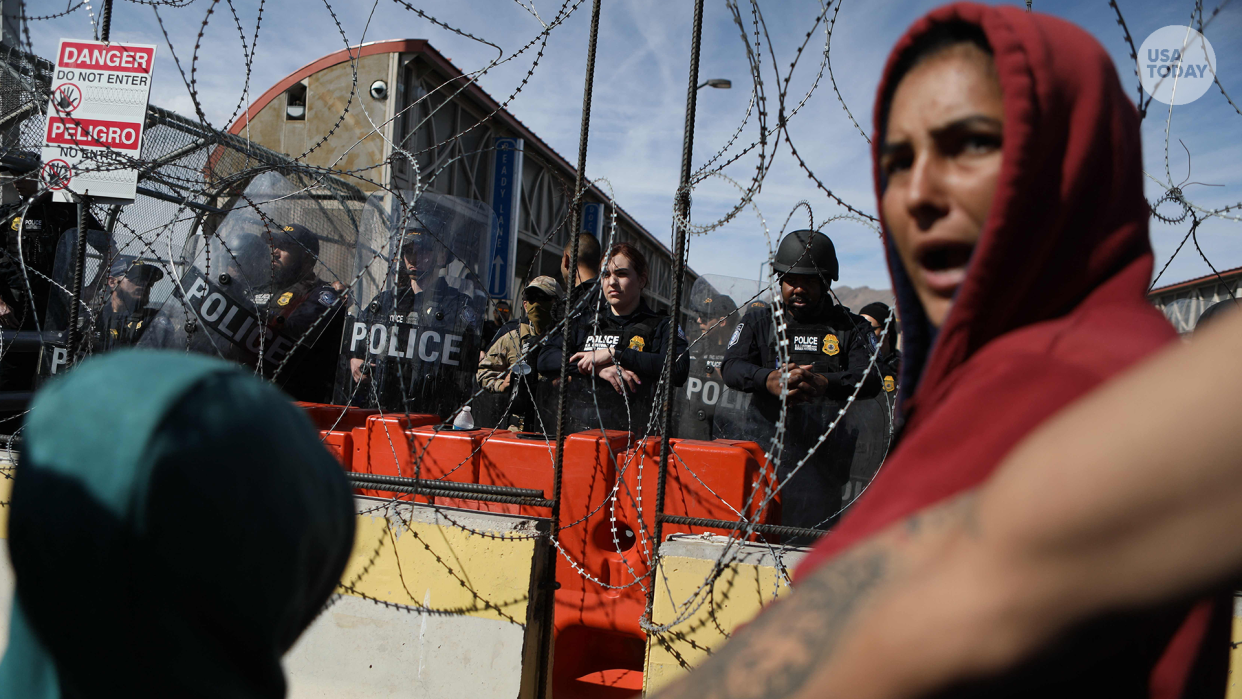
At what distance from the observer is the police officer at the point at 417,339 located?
217 inches

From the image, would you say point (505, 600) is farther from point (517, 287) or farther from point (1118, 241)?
point (517, 287)

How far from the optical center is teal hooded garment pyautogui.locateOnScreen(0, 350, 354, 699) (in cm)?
55

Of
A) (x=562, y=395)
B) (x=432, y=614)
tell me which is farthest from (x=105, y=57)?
(x=432, y=614)

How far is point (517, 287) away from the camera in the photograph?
16609 mm

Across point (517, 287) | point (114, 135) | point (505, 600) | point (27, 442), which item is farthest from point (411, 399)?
point (517, 287)

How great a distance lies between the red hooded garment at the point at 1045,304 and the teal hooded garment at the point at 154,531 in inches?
17.3

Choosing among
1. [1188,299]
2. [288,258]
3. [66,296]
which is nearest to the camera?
[66,296]

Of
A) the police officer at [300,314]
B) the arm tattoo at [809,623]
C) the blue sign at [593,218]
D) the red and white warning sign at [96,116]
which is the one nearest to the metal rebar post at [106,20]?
the red and white warning sign at [96,116]

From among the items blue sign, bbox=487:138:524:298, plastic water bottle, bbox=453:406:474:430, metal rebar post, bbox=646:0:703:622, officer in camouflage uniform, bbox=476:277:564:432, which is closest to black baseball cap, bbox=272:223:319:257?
officer in camouflage uniform, bbox=476:277:564:432

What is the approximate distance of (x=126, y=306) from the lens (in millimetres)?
6438

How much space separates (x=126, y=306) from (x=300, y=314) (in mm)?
1767

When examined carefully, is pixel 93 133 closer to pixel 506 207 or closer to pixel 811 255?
pixel 811 255

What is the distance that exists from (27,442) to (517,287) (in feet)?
53.2

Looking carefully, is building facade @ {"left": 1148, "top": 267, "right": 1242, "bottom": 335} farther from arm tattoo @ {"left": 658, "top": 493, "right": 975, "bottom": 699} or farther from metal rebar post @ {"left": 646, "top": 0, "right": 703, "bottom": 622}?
arm tattoo @ {"left": 658, "top": 493, "right": 975, "bottom": 699}
